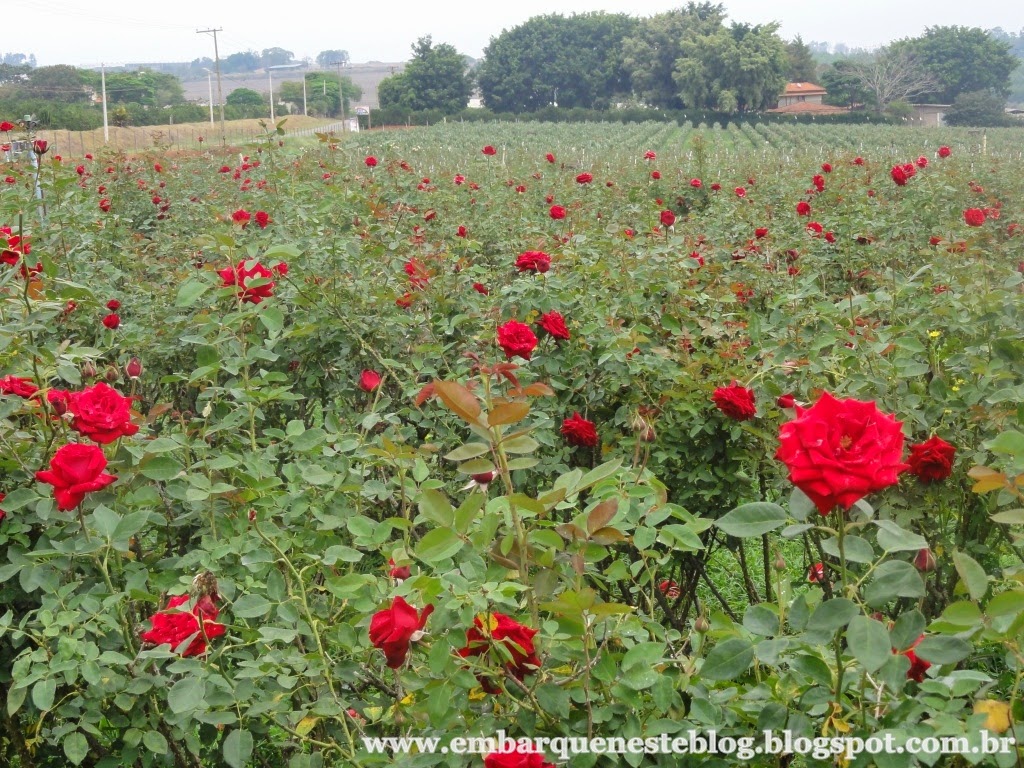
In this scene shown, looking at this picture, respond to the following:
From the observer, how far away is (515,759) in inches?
34.1

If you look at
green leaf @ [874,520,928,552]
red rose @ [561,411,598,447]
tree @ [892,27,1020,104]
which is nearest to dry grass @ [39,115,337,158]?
red rose @ [561,411,598,447]

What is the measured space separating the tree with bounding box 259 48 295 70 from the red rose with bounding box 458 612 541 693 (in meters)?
163

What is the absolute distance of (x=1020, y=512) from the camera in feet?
3.18

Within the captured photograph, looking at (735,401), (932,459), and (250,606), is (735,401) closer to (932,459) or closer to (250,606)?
(932,459)

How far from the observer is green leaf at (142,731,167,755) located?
131 centimetres

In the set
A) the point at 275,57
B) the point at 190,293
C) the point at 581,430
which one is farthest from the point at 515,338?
the point at 275,57

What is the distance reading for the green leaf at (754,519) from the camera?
87cm

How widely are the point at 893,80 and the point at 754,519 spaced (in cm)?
6349

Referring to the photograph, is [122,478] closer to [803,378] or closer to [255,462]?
[255,462]

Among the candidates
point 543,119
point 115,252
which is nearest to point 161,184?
point 115,252

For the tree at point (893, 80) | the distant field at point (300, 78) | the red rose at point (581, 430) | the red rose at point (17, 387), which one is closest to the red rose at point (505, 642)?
the red rose at point (581, 430)

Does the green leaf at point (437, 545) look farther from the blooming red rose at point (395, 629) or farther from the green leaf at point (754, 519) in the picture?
the green leaf at point (754, 519)

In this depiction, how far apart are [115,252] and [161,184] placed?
8.40ft

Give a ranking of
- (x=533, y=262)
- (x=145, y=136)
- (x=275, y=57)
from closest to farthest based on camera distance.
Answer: (x=533, y=262)
(x=145, y=136)
(x=275, y=57)
